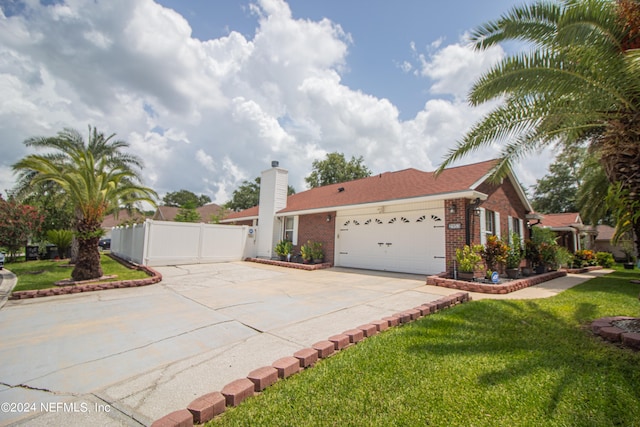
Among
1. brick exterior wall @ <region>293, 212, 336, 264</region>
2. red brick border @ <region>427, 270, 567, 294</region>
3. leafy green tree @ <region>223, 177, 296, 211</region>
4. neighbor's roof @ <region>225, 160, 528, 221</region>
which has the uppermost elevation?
leafy green tree @ <region>223, 177, 296, 211</region>

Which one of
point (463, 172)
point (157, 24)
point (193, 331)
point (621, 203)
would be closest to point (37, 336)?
point (193, 331)

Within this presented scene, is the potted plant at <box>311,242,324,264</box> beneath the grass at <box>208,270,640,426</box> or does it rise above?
above

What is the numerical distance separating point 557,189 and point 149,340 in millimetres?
45465

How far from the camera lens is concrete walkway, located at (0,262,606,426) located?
99.6 inches

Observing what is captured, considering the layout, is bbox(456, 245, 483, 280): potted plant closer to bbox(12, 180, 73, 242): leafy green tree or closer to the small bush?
the small bush

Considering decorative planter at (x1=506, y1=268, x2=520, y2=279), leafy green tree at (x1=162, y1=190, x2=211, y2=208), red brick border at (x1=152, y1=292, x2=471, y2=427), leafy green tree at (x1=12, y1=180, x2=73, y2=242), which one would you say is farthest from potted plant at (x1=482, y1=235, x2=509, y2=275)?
leafy green tree at (x1=162, y1=190, x2=211, y2=208)

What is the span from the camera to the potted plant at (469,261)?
27.4 feet

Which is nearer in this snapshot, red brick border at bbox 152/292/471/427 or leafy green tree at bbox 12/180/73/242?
red brick border at bbox 152/292/471/427

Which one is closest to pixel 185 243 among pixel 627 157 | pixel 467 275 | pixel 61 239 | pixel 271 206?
pixel 271 206

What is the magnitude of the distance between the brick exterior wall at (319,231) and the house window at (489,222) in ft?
21.2

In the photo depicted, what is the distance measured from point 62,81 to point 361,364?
12.0 metres

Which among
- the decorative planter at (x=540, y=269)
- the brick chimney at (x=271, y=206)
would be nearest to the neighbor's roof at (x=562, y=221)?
the decorative planter at (x=540, y=269)

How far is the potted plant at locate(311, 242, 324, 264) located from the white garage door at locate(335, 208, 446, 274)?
2.74ft

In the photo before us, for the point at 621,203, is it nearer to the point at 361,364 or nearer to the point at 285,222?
the point at 361,364
